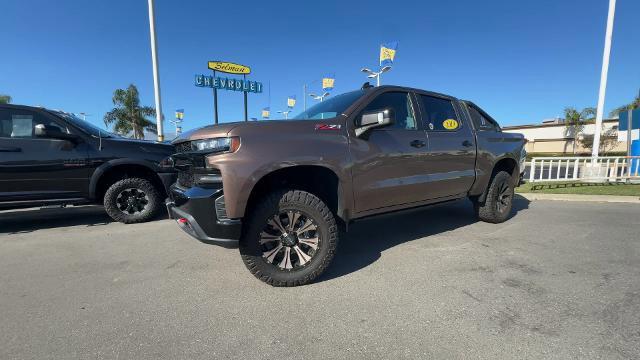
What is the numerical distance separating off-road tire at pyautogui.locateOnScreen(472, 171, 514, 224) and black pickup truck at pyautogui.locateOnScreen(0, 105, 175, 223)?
16.1 ft

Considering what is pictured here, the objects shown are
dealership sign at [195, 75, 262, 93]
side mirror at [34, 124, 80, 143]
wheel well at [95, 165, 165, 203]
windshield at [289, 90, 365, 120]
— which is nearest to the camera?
windshield at [289, 90, 365, 120]

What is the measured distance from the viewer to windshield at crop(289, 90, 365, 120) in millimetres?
3213

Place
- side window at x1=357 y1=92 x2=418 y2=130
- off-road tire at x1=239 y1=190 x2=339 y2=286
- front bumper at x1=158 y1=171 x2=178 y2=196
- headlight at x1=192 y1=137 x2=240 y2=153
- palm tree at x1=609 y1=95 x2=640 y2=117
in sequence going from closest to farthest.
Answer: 1. headlight at x1=192 y1=137 x2=240 y2=153
2. off-road tire at x1=239 y1=190 x2=339 y2=286
3. side window at x1=357 y1=92 x2=418 y2=130
4. front bumper at x1=158 y1=171 x2=178 y2=196
5. palm tree at x1=609 y1=95 x2=640 y2=117

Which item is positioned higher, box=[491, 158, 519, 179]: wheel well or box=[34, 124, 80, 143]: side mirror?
box=[34, 124, 80, 143]: side mirror

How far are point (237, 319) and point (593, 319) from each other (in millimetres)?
2572

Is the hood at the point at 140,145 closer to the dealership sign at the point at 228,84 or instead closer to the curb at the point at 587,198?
the curb at the point at 587,198

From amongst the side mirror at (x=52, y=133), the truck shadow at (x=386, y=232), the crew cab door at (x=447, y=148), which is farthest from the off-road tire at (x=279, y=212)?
the side mirror at (x=52, y=133)

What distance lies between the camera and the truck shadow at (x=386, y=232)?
10.8ft

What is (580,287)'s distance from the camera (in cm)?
272

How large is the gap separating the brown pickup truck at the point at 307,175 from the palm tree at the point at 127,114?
35.7 meters

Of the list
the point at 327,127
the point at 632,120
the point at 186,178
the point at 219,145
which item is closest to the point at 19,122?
the point at 186,178

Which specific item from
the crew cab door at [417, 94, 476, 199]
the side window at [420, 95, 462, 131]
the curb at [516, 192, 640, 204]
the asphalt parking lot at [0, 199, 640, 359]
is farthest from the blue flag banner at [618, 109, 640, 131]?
the side window at [420, 95, 462, 131]

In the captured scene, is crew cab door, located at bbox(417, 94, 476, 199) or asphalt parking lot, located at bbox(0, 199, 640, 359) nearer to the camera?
asphalt parking lot, located at bbox(0, 199, 640, 359)

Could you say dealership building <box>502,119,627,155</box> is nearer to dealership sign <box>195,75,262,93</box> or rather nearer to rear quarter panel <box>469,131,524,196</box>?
dealership sign <box>195,75,262,93</box>
